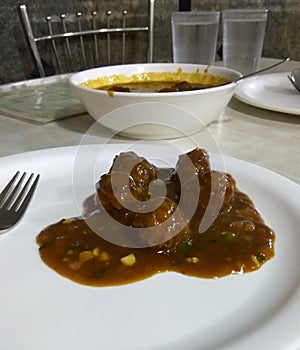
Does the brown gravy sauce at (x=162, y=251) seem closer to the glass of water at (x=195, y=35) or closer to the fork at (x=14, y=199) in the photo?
the fork at (x=14, y=199)

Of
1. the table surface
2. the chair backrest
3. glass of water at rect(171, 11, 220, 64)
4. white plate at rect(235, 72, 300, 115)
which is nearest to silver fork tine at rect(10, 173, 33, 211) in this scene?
the table surface

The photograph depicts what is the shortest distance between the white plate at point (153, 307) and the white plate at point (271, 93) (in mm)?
577

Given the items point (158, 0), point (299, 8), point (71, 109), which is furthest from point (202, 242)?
point (158, 0)

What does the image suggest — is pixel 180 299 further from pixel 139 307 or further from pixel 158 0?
pixel 158 0

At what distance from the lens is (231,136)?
1.09 m

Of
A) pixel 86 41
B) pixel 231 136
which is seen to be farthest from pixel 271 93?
pixel 86 41

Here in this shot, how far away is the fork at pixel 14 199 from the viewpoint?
68cm

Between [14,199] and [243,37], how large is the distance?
4.00 feet

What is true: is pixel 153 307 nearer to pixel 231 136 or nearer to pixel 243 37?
pixel 231 136

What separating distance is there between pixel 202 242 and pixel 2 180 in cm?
36

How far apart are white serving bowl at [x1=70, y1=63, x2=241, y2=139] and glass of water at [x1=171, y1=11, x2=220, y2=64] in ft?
2.28

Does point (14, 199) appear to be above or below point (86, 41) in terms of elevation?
above

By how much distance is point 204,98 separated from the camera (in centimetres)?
100

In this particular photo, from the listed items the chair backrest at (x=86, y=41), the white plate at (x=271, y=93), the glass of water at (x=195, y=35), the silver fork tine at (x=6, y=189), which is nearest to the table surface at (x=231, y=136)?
the white plate at (x=271, y=93)
